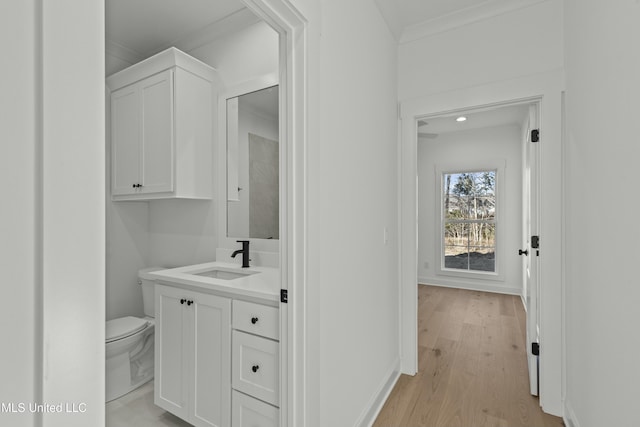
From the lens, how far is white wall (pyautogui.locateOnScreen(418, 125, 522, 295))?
15.4ft

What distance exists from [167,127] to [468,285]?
4.78m

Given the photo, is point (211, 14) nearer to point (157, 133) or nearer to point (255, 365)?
point (157, 133)

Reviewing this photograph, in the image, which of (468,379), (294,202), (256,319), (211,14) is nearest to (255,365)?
(256,319)

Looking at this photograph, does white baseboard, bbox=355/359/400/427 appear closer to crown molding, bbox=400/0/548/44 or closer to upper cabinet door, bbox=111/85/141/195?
upper cabinet door, bbox=111/85/141/195

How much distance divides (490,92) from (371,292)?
1.55 m

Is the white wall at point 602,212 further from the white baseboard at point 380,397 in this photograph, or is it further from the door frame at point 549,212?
the white baseboard at point 380,397

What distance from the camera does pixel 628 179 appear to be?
1.10m

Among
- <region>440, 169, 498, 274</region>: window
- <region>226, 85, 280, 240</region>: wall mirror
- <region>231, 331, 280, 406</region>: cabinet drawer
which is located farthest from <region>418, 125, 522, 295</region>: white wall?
<region>231, 331, 280, 406</region>: cabinet drawer

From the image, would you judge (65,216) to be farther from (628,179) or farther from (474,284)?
(474,284)

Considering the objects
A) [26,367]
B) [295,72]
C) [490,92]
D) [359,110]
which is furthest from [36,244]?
[490,92]

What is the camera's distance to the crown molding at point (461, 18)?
2051 mm

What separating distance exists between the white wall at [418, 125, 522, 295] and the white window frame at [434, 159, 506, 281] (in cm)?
2

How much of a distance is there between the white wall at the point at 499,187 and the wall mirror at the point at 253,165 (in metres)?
3.84

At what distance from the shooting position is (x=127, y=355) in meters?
2.15
